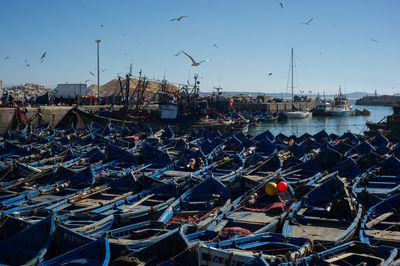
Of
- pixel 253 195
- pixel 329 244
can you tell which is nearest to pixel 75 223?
pixel 253 195

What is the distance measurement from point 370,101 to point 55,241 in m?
194

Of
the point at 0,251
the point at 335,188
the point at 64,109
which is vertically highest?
the point at 64,109

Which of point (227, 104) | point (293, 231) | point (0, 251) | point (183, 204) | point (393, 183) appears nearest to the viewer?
point (0, 251)

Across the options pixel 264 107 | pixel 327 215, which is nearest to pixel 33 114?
pixel 327 215

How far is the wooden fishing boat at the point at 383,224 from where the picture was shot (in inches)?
435

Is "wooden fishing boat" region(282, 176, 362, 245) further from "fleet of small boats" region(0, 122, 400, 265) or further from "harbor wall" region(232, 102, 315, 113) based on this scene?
"harbor wall" region(232, 102, 315, 113)

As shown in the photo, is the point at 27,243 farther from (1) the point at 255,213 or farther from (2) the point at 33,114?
(2) the point at 33,114

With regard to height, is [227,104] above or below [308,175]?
above

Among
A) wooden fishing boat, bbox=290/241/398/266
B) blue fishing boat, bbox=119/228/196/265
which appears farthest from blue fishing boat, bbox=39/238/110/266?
wooden fishing boat, bbox=290/241/398/266

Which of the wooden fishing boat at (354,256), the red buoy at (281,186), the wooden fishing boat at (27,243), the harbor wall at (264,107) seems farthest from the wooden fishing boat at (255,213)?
the harbor wall at (264,107)

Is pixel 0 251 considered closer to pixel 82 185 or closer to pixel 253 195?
pixel 82 185

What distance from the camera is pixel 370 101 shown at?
601 feet

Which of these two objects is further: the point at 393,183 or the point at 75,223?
the point at 393,183

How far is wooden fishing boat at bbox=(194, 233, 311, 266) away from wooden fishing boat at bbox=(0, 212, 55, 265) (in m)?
4.24
